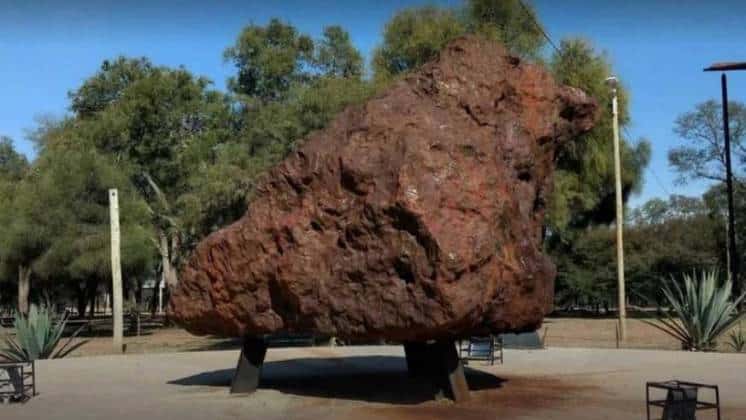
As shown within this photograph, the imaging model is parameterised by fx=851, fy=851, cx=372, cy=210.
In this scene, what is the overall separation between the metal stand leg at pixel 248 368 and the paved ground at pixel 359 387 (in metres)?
0.18

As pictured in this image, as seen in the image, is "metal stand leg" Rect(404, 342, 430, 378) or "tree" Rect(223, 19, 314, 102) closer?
"metal stand leg" Rect(404, 342, 430, 378)

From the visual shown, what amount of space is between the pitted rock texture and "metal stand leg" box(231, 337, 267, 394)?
563mm

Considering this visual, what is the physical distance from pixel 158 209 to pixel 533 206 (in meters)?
30.1

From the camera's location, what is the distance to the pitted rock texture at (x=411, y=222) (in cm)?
970

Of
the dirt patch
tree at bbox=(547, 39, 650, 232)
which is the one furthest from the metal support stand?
tree at bbox=(547, 39, 650, 232)

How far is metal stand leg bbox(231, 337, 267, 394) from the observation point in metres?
12.0

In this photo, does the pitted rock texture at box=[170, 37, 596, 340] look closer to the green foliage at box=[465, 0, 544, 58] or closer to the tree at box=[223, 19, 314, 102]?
the green foliage at box=[465, 0, 544, 58]

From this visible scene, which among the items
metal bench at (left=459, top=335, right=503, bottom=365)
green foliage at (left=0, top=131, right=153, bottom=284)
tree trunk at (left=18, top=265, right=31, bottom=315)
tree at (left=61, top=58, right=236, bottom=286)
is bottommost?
metal bench at (left=459, top=335, right=503, bottom=365)

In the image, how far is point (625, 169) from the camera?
41.9 metres

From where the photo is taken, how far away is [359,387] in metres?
13.0

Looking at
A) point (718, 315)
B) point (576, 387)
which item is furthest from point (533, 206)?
point (718, 315)

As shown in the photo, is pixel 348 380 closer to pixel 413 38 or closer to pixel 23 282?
pixel 413 38

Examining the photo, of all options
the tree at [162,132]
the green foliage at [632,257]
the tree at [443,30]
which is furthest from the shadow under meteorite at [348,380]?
the green foliage at [632,257]

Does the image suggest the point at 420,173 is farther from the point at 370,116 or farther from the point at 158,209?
the point at 158,209
